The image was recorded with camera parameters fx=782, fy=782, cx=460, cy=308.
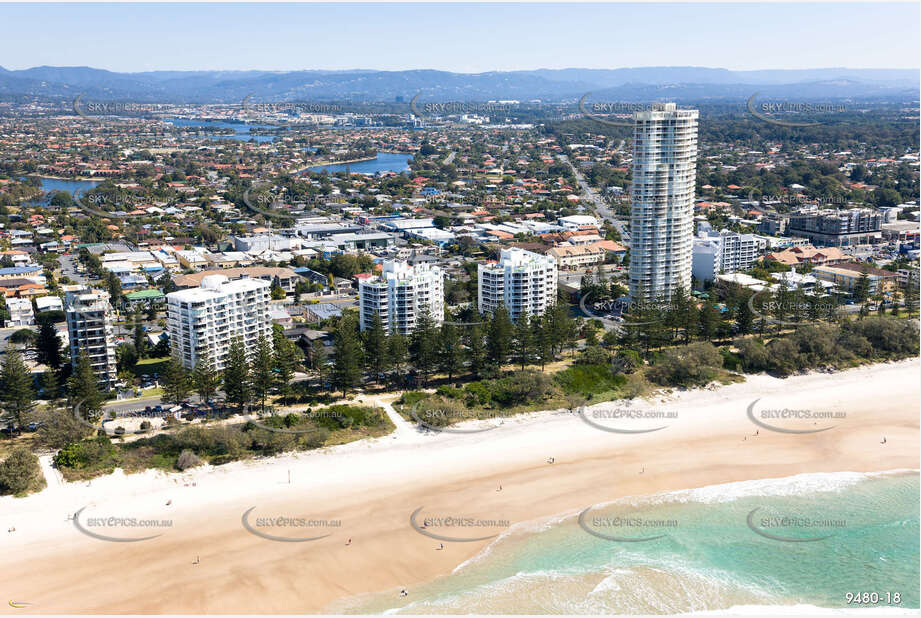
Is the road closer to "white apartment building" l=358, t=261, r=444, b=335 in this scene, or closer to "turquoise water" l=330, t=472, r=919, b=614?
"white apartment building" l=358, t=261, r=444, b=335

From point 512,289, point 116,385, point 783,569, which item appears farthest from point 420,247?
point 783,569

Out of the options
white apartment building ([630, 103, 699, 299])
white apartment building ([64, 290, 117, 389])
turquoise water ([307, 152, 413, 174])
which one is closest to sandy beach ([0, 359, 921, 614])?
white apartment building ([64, 290, 117, 389])

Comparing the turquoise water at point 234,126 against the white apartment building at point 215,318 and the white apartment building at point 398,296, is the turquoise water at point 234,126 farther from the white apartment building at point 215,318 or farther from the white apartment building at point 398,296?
the white apartment building at point 215,318

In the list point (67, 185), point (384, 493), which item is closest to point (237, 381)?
point (384, 493)

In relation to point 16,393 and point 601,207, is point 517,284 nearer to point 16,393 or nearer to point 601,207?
point 16,393

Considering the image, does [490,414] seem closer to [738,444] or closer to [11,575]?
[738,444]

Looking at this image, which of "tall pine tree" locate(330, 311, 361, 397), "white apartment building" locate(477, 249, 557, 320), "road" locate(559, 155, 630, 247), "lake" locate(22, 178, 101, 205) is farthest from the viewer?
"lake" locate(22, 178, 101, 205)
